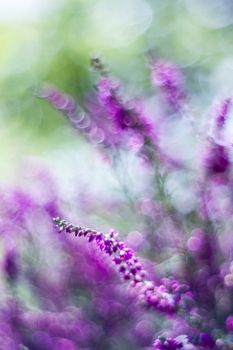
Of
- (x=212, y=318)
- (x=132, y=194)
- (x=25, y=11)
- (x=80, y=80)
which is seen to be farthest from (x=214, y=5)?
(x=212, y=318)

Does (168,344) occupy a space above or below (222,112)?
below

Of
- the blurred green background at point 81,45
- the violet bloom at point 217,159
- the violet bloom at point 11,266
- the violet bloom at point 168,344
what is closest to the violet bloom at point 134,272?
the violet bloom at point 168,344

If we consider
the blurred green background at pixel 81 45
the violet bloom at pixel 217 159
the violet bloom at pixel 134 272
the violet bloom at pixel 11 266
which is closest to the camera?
the violet bloom at pixel 134 272

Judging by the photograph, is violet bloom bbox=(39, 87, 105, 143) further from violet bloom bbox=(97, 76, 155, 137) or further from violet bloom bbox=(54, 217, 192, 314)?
violet bloom bbox=(54, 217, 192, 314)

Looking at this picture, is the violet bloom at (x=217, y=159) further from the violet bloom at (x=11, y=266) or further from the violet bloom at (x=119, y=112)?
the violet bloom at (x=11, y=266)

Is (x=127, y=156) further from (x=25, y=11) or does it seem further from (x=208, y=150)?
(x=25, y=11)

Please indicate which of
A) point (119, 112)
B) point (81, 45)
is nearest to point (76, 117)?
point (119, 112)

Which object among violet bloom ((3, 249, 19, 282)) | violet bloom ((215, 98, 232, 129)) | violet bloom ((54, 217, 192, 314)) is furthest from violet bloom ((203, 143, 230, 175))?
violet bloom ((3, 249, 19, 282))

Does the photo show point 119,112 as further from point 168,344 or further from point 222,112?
point 168,344
